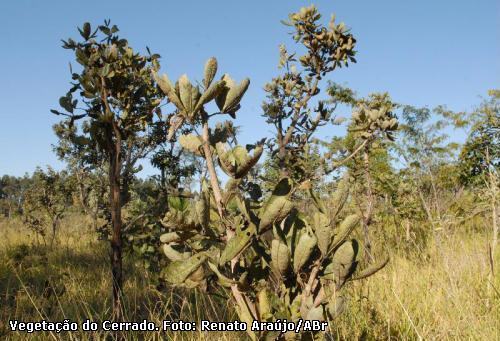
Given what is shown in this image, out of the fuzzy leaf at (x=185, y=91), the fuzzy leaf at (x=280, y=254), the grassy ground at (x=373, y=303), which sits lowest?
the grassy ground at (x=373, y=303)

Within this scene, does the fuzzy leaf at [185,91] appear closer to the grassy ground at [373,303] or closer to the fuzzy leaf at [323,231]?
the fuzzy leaf at [323,231]

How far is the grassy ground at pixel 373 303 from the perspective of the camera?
1.93 m

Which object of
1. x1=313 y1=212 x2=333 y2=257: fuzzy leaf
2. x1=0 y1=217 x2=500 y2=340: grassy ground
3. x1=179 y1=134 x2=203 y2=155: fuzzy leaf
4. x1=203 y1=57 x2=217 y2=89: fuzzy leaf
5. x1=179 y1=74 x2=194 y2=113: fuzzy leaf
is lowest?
x1=0 y1=217 x2=500 y2=340: grassy ground

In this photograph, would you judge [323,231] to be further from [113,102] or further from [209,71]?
[113,102]

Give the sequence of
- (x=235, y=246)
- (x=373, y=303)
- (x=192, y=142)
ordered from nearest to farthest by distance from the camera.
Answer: (x=235, y=246)
(x=192, y=142)
(x=373, y=303)

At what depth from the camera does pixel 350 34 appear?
3082 mm

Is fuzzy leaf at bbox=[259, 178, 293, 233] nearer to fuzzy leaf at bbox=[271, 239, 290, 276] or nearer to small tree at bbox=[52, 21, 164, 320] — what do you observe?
fuzzy leaf at bbox=[271, 239, 290, 276]

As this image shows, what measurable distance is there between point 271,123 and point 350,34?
916mm

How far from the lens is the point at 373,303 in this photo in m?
2.37

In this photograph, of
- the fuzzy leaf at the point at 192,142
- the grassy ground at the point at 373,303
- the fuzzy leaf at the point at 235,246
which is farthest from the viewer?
the grassy ground at the point at 373,303

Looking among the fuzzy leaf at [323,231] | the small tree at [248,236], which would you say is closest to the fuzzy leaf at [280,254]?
the small tree at [248,236]

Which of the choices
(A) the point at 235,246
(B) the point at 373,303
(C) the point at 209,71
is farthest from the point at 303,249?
(B) the point at 373,303

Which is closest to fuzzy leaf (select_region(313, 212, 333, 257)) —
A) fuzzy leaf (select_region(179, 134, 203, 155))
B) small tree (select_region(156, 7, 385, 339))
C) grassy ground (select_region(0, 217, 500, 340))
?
small tree (select_region(156, 7, 385, 339))

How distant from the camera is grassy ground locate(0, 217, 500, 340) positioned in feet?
6.32
